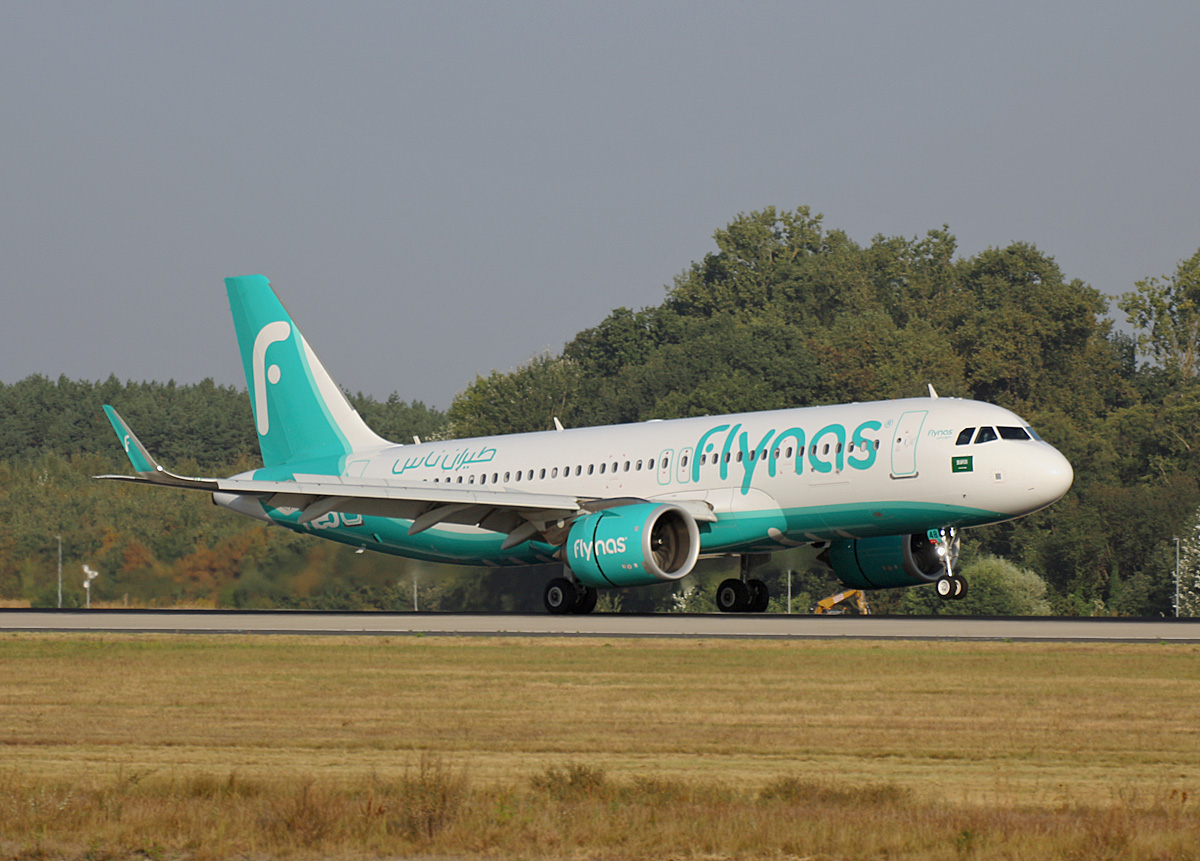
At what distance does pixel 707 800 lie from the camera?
10953 mm

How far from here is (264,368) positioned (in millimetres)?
43625

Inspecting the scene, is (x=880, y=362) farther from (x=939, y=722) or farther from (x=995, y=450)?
(x=939, y=722)

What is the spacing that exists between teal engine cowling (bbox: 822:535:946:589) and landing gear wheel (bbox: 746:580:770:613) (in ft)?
6.82

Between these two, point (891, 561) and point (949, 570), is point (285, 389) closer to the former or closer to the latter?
point (891, 561)

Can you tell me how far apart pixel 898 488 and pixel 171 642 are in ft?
44.9

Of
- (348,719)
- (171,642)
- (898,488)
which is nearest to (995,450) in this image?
(898,488)

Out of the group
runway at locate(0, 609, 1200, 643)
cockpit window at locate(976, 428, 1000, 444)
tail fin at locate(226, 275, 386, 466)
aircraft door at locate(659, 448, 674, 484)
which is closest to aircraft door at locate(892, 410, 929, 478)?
cockpit window at locate(976, 428, 1000, 444)

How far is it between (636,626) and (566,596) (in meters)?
5.42

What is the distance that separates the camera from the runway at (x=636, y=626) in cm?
2595

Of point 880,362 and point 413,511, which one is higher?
point 880,362

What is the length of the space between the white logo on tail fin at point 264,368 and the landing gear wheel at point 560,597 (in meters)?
11.9

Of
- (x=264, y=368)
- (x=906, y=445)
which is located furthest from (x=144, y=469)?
(x=906, y=445)

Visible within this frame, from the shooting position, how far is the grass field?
995cm

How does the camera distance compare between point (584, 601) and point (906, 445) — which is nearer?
point (906, 445)
